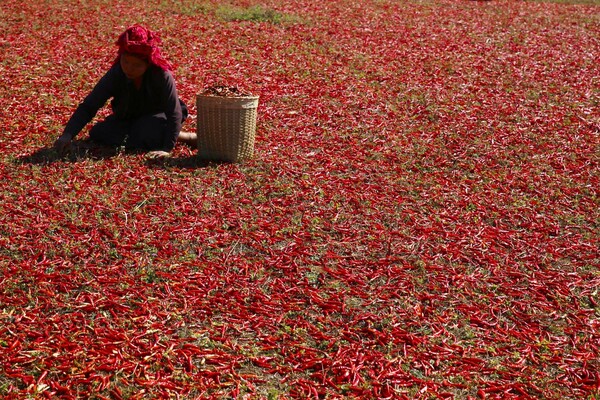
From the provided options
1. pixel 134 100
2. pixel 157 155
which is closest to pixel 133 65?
pixel 134 100

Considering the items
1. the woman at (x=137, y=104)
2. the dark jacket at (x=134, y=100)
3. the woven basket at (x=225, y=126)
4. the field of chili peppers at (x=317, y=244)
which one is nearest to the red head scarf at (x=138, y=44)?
the woman at (x=137, y=104)

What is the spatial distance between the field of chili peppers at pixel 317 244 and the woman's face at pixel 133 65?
803mm

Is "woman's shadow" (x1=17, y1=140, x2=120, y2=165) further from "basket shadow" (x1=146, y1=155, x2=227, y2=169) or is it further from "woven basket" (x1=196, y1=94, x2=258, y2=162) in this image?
"woven basket" (x1=196, y1=94, x2=258, y2=162)

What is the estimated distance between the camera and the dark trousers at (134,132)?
700 centimetres

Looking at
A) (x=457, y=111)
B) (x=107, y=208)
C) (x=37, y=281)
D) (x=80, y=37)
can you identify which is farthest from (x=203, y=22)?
(x=37, y=281)

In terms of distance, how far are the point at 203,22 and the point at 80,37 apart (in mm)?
2425

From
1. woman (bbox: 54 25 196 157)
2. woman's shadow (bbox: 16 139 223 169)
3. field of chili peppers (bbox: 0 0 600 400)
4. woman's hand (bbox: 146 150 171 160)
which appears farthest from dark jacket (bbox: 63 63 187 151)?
field of chili peppers (bbox: 0 0 600 400)

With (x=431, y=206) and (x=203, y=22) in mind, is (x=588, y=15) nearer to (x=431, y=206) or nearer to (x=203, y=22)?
(x=203, y=22)

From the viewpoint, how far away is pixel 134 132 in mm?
7027

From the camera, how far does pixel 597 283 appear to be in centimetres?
525

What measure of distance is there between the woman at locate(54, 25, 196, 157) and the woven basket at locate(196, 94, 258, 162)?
11.8 inches

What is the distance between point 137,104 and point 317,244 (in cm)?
266

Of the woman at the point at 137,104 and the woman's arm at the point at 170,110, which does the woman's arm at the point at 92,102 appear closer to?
the woman at the point at 137,104

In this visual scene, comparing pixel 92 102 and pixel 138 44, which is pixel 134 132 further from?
pixel 138 44
